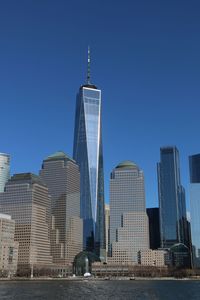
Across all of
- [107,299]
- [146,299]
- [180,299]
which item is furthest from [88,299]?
[180,299]

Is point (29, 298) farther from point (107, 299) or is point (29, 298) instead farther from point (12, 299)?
point (107, 299)

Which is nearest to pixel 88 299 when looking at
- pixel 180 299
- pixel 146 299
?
pixel 146 299

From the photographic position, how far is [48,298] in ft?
419

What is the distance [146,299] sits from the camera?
125750 millimetres

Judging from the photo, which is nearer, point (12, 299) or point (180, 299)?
point (12, 299)

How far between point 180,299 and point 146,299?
37.7ft

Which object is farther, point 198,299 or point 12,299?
point 198,299

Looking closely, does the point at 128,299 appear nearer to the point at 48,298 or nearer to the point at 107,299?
the point at 107,299

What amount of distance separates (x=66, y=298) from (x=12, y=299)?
49.2 feet

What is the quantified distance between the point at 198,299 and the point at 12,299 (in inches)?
1998

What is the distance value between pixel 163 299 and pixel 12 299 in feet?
131

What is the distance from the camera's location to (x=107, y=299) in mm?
126625

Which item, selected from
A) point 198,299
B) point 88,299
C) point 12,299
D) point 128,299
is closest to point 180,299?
point 198,299

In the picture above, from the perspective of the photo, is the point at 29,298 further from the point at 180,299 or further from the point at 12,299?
the point at 180,299
